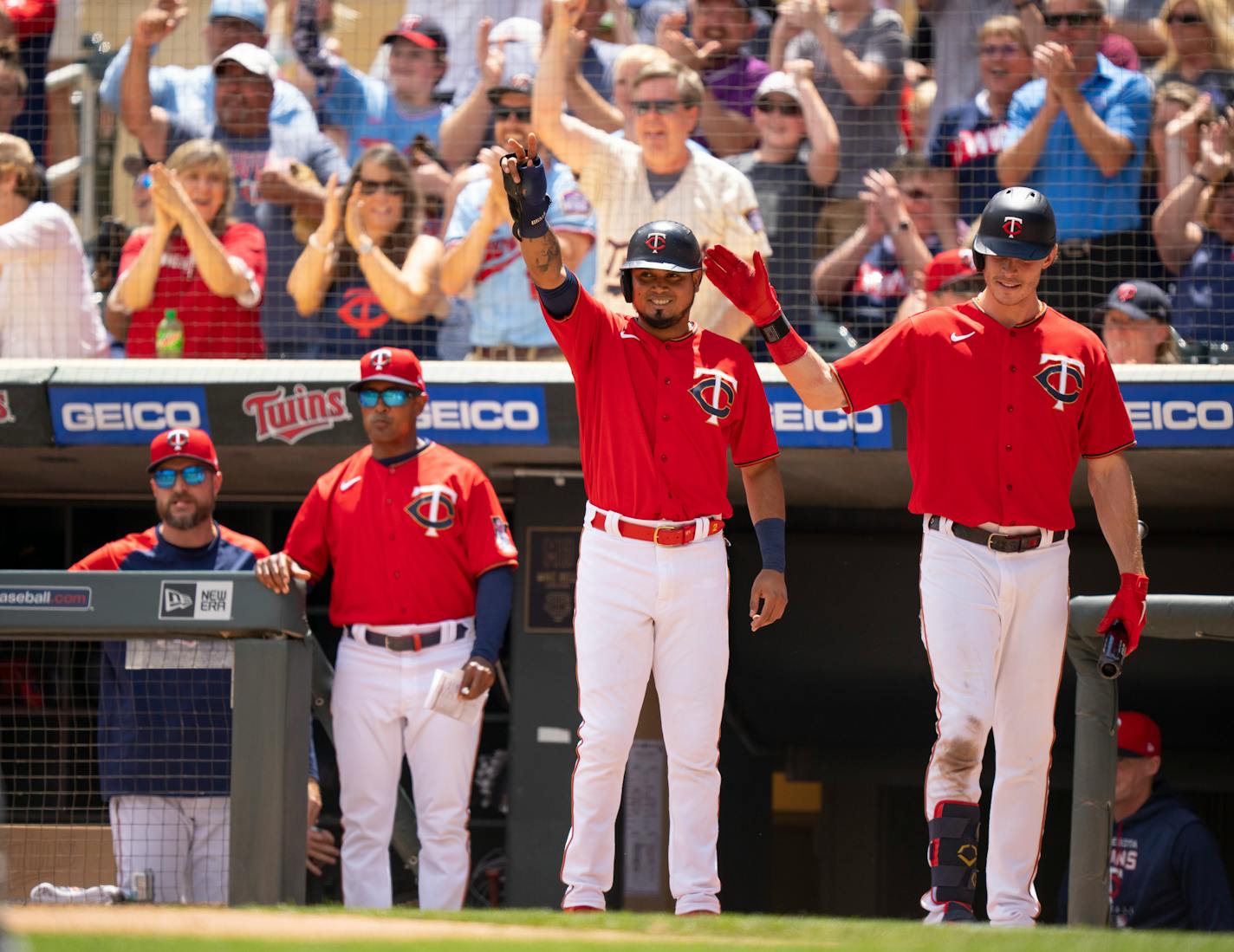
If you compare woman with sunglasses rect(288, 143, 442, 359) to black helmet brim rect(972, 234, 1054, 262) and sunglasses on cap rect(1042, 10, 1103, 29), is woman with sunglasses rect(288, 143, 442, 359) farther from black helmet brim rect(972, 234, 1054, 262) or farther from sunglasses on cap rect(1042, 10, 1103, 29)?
black helmet brim rect(972, 234, 1054, 262)

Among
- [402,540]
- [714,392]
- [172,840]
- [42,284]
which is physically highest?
[42,284]

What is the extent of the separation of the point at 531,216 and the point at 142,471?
13.8 feet

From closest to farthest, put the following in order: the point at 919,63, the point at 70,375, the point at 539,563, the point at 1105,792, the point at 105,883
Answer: the point at 1105,792 < the point at 105,883 < the point at 70,375 < the point at 539,563 < the point at 919,63

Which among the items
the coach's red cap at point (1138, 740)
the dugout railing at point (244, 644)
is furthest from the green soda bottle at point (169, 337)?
the coach's red cap at point (1138, 740)

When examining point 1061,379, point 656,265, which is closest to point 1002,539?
point 1061,379

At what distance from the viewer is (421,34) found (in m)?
8.01

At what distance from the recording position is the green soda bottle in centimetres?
730

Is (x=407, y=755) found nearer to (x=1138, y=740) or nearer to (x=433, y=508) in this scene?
(x=433, y=508)

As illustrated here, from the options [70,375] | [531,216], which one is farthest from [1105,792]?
[70,375]

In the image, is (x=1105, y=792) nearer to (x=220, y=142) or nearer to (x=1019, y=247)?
(x=1019, y=247)

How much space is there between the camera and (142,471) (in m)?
7.92

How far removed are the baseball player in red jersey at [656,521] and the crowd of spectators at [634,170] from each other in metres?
2.19

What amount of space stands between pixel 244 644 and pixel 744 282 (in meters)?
1.65

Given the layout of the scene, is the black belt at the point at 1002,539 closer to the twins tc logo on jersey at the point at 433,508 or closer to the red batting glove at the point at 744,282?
the red batting glove at the point at 744,282
